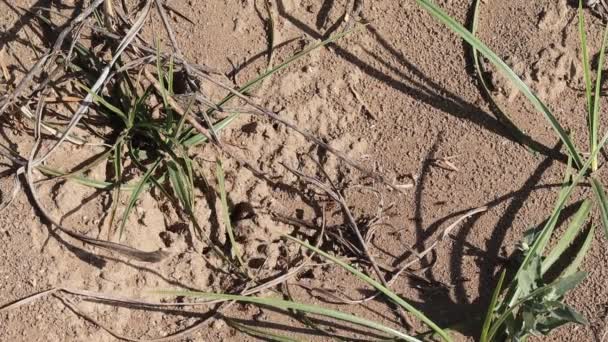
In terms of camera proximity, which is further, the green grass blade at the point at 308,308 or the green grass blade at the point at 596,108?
the green grass blade at the point at 596,108

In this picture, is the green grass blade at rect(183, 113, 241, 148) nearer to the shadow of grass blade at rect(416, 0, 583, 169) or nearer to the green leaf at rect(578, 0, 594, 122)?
the shadow of grass blade at rect(416, 0, 583, 169)

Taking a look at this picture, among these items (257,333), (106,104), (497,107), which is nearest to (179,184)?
(106,104)

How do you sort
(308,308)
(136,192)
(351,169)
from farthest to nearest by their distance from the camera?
(351,169), (136,192), (308,308)

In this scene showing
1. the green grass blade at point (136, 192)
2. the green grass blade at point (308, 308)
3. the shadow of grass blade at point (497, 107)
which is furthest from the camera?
the shadow of grass blade at point (497, 107)

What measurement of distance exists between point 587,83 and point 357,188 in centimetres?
52

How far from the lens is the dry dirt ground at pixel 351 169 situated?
1.52 metres

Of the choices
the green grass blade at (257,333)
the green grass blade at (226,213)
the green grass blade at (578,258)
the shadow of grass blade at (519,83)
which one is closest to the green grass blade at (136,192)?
the green grass blade at (226,213)

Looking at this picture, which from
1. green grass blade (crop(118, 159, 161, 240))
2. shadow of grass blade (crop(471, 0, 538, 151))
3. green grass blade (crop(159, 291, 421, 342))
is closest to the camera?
green grass blade (crop(159, 291, 421, 342))

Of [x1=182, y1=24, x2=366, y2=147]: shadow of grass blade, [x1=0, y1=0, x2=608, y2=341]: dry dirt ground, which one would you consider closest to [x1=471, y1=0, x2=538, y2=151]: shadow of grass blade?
[x1=0, y1=0, x2=608, y2=341]: dry dirt ground

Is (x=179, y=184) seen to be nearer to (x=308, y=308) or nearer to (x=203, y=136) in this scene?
(x=203, y=136)

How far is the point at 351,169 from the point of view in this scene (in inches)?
62.1

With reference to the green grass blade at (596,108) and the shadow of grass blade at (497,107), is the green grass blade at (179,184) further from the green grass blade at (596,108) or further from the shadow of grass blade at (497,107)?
the green grass blade at (596,108)

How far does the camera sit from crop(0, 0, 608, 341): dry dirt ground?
152cm

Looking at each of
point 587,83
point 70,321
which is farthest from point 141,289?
point 587,83
